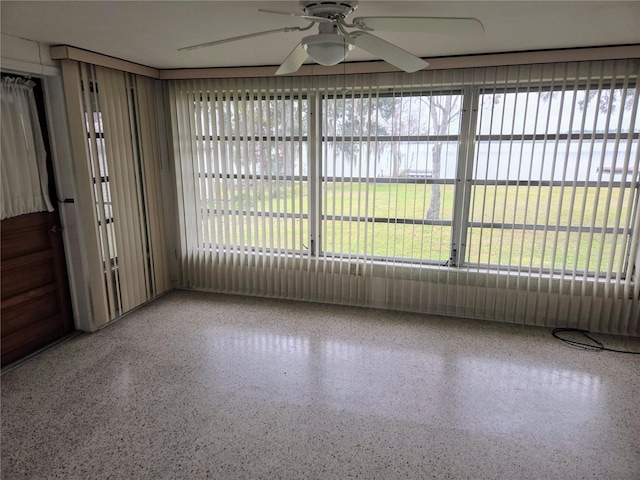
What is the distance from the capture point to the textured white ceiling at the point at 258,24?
7.12 feet

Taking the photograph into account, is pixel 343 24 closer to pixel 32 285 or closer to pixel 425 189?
pixel 425 189

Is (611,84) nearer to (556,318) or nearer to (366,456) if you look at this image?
(556,318)

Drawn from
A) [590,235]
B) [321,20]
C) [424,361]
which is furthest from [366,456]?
[590,235]

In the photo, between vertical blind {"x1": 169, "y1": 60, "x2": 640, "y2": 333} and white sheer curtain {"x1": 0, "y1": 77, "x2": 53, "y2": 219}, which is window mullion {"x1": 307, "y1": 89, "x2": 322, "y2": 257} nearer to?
vertical blind {"x1": 169, "y1": 60, "x2": 640, "y2": 333}

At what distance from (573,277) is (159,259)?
4.21m

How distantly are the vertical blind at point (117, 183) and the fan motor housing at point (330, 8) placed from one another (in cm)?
229

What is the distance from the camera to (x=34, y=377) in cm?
287

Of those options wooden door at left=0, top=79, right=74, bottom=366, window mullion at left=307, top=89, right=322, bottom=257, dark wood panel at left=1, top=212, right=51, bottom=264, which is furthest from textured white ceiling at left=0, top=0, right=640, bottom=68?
dark wood panel at left=1, top=212, right=51, bottom=264

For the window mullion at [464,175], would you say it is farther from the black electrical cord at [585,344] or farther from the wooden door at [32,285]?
the wooden door at [32,285]

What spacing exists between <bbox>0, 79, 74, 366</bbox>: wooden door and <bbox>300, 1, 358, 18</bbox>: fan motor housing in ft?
8.38

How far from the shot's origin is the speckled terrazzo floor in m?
2.12

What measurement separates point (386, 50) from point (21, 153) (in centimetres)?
285

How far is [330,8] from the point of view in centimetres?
197

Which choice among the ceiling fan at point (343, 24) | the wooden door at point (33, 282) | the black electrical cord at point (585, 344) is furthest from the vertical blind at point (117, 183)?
the black electrical cord at point (585, 344)
